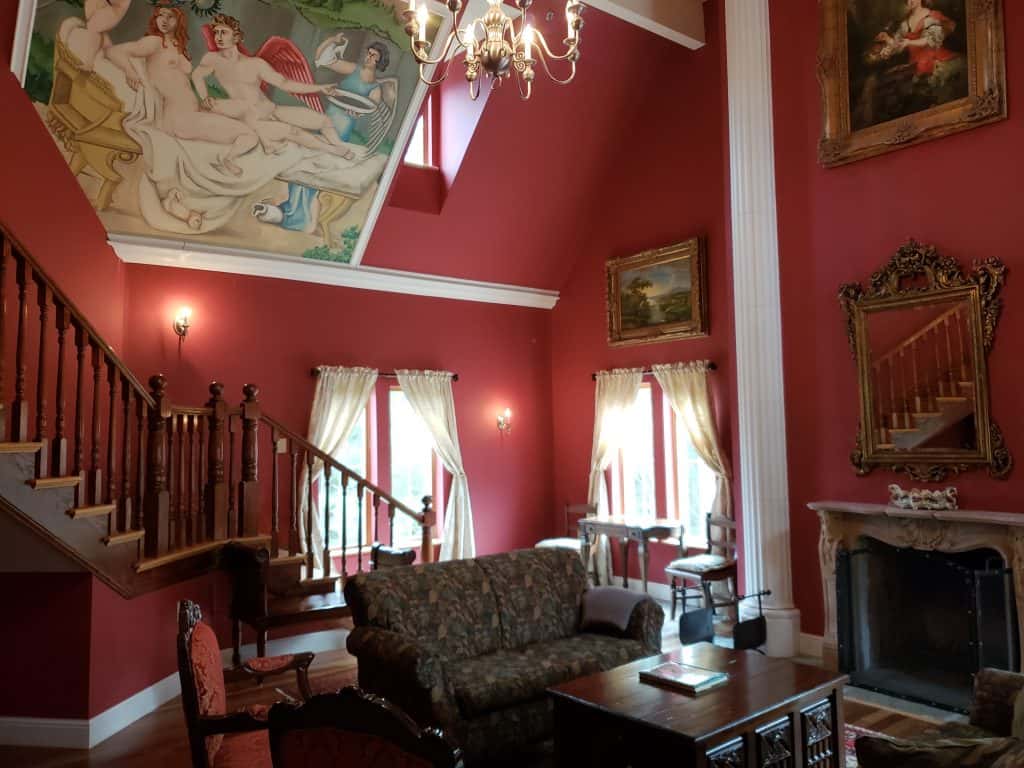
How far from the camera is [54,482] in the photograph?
402 centimetres

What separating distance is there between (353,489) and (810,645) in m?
4.38

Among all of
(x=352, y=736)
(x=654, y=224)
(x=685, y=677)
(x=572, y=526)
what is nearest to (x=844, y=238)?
(x=654, y=224)

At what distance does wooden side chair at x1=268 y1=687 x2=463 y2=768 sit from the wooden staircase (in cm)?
278

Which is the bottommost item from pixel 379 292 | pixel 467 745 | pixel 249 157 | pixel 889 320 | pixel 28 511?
pixel 467 745

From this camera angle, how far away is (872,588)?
19.1ft

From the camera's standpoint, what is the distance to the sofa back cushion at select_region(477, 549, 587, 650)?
4.95 meters

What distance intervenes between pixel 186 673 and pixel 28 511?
172 cm

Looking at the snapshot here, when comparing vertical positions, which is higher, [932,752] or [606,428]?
[606,428]

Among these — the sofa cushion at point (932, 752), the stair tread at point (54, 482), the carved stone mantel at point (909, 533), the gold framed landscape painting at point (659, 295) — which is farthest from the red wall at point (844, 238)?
the stair tread at point (54, 482)

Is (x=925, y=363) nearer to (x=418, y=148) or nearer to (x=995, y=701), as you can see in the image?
(x=995, y=701)

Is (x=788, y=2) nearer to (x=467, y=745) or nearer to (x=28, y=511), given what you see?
(x=467, y=745)

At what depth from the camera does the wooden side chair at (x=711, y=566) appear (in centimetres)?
705

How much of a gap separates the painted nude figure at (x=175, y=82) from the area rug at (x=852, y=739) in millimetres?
6246

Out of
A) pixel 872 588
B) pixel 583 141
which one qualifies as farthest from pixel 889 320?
pixel 583 141
